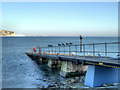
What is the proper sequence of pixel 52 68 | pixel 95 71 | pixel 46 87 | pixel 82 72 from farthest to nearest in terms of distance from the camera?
pixel 52 68 < pixel 82 72 < pixel 46 87 < pixel 95 71

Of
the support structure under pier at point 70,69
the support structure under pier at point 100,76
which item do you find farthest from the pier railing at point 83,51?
the support structure under pier at point 70,69

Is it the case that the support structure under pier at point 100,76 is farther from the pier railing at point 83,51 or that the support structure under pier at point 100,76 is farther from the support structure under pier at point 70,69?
the support structure under pier at point 70,69

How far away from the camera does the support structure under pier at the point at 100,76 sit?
15.3 meters

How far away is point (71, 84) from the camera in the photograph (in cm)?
1778

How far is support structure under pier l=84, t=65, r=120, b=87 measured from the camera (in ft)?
50.3

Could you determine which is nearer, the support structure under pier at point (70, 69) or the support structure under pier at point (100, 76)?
the support structure under pier at point (100, 76)

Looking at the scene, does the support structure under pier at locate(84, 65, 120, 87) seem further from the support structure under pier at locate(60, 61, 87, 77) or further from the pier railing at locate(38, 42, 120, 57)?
the support structure under pier at locate(60, 61, 87, 77)

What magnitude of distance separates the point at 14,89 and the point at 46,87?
3918 mm

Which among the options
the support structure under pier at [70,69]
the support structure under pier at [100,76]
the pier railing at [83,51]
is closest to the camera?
the support structure under pier at [100,76]

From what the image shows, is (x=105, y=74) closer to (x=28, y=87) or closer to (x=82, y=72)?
(x=82, y=72)

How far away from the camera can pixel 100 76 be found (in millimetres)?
15555

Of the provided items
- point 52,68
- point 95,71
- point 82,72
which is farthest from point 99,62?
point 52,68

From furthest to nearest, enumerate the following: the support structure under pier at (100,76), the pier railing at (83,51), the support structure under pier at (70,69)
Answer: the support structure under pier at (70,69)
the pier railing at (83,51)
the support structure under pier at (100,76)

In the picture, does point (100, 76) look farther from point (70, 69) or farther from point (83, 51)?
point (70, 69)
